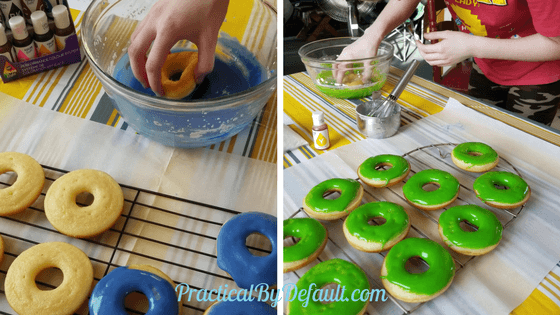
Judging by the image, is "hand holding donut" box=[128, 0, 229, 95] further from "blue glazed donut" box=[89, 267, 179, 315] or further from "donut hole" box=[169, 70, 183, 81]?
"blue glazed donut" box=[89, 267, 179, 315]

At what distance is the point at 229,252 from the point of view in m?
0.65

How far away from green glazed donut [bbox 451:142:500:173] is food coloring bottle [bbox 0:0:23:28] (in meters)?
1.03

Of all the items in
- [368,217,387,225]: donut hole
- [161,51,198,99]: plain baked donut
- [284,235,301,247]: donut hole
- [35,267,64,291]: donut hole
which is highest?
[161,51,198,99]: plain baked donut

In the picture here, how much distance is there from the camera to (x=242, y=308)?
0.58m

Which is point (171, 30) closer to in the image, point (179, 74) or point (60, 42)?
point (179, 74)

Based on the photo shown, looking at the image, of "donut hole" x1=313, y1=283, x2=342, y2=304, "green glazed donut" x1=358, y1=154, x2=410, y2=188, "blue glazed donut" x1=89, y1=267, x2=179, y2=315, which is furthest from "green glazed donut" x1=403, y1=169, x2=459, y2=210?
"blue glazed donut" x1=89, y1=267, x2=179, y2=315

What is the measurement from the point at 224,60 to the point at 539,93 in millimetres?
736

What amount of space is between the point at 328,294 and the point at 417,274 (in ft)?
0.43

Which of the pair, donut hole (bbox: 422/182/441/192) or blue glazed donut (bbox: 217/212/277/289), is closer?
blue glazed donut (bbox: 217/212/277/289)

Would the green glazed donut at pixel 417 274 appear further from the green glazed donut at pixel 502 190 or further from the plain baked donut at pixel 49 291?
the plain baked donut at pixel 49 291

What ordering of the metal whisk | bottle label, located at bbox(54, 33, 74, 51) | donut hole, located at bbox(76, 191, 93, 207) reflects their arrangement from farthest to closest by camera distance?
bottle label, located at bbox(54, 33, 74, 51) < the metal whisk < donut hole, located at bbox(76, 191, 93, 207)

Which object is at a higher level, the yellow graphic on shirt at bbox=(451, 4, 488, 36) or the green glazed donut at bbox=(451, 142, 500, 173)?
the yellow graphic on shirt at bbox=(451, 4, 488, 36)

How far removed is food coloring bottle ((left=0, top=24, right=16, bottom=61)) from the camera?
91 cm

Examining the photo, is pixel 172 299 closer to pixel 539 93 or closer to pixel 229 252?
pixel 229 252
